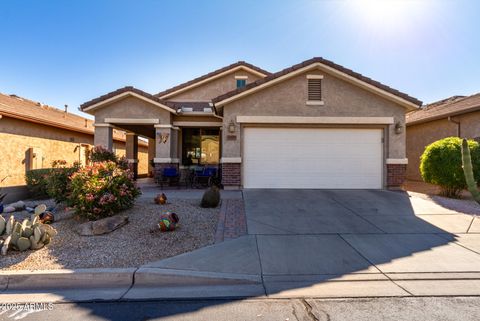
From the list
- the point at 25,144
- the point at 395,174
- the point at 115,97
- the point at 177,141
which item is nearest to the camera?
the point at 395,174

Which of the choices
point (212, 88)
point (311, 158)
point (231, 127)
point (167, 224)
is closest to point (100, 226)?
point (167, 224)

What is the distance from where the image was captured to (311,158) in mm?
10742

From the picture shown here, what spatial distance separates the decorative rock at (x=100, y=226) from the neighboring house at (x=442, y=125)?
15.0 metres

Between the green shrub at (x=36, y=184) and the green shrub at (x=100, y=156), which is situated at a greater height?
the green shrub at (x=100, y=156)

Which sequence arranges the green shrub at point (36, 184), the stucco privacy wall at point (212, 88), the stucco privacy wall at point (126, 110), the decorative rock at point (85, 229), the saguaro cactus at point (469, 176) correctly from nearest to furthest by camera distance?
the saguaro cactus at point (469, 176) < the decorative rock at point (85, 229) < the green shrub at point (36, 184) < the stucco privacy wall at point (126, 110) < the stucco privacy wall at point (212, 88)

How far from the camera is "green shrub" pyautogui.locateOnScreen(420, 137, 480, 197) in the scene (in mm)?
9984

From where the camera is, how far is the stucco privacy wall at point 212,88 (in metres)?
16.8

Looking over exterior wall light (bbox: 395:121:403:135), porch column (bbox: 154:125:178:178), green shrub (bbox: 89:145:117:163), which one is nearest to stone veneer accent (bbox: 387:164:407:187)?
exterior wall light (bbox: 395:121:403:135)

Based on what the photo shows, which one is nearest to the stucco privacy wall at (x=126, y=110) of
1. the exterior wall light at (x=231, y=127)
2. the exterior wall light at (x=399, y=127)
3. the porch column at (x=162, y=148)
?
the porch column at (x=162, y=148)

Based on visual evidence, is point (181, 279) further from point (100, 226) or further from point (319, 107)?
point (319, 107)

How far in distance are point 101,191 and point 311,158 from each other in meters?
7.45

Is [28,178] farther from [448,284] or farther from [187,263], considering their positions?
[448,284]

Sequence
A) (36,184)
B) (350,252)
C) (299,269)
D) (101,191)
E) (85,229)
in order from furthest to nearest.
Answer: (36,184) → (101,191) → (85,229) → (350,252) → (299,269)

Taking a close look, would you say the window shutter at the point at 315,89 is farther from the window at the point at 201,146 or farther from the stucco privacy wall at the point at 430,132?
the stucco privacy wall at the point at 430,132
